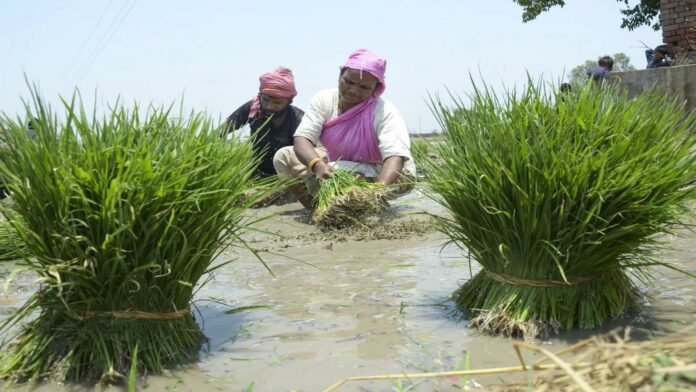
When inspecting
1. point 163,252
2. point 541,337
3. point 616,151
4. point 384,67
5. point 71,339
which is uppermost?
point 384,67

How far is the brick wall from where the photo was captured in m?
13.4

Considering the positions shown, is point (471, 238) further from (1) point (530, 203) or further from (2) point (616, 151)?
(2) point (616, 151)

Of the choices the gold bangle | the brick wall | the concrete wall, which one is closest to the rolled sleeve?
the gold bangle

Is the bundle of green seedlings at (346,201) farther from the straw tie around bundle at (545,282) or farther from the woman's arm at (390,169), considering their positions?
the straw tie around bundle at (545,282)

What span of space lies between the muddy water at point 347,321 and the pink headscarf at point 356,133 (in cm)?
155

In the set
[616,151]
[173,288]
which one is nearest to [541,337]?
[616,151]

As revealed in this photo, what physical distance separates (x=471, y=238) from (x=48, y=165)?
168cm

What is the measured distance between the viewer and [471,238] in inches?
127

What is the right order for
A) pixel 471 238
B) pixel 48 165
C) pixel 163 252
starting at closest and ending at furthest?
pixel 48 165 → pixel 163 252 → pixel 471 238

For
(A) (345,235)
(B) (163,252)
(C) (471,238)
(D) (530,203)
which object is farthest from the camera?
(A) (345,235)

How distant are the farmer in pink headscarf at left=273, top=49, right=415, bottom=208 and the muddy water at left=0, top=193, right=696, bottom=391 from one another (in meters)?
1.34

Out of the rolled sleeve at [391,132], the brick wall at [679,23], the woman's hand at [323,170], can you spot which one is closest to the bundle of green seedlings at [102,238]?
the woman's hand at [323,170]

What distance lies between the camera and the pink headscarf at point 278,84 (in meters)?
7.20

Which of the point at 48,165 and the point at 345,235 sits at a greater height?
the point at 48,165
